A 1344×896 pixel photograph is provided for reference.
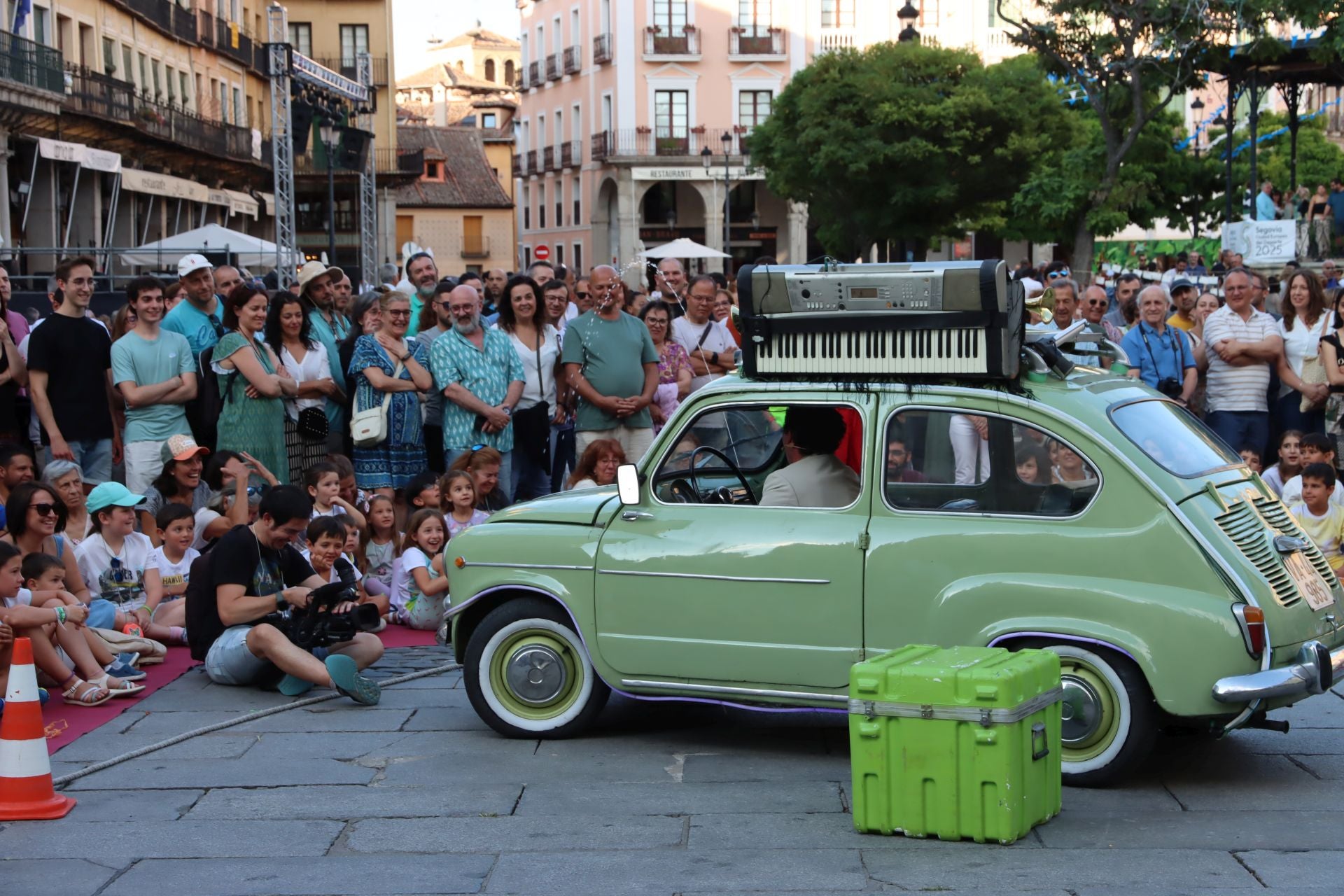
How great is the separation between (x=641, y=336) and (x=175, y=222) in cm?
3574

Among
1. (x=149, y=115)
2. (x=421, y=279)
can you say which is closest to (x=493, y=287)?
(x=421, y=279)

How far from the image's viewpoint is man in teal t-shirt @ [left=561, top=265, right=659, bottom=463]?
12.6 m

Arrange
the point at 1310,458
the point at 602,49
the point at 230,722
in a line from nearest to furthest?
the point at 230,722
the point at 1310,458
the point at 602,49

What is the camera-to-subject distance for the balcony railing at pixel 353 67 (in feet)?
209

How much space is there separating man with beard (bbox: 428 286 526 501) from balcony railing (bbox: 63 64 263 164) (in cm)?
2450

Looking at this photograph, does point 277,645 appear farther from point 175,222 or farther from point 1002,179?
point 1002,179

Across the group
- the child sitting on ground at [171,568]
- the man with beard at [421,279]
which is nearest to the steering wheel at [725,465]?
the child sitting on ground at [171,568]

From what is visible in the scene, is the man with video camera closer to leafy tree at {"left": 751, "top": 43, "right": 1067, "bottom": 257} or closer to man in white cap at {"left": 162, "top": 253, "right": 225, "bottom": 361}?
man in white cap at {"left": 162, "top": 253, "right": 225, "bottom": 361}

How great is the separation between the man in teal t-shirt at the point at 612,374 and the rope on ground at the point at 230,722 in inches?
112

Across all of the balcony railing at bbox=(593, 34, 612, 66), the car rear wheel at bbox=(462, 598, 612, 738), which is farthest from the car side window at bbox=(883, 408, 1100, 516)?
the balcony railing at bbox=(593, 34, 612, 66)

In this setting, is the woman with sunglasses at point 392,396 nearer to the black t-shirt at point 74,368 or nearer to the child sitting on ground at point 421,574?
the child sitting on ground at point 421,574

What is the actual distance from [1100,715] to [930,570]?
88 cm

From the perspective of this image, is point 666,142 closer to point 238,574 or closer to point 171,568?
point 171,568

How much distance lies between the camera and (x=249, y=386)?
39.0ft
